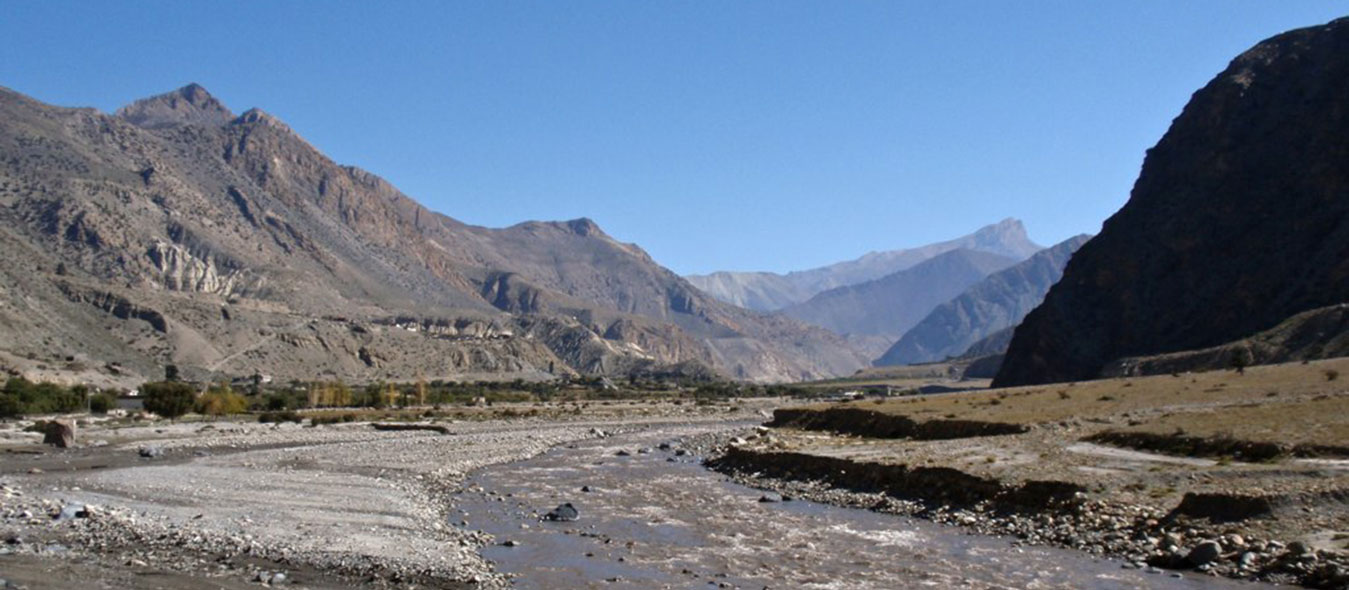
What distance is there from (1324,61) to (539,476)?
87.9 meters

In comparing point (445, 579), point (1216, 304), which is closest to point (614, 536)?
point (445, 579)

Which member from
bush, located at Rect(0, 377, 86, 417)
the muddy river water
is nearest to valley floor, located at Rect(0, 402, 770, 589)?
the muddy river water

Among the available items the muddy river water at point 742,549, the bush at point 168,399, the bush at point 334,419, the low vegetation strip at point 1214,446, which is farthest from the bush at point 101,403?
the low vegetation strip at point 1214,446

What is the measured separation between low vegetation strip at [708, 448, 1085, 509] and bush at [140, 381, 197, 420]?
53.7 metres

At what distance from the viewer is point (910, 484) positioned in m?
31.2

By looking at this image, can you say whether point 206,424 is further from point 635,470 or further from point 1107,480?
point 1107,480

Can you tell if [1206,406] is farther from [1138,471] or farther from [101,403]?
[101,403]

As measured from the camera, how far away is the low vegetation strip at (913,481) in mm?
26484

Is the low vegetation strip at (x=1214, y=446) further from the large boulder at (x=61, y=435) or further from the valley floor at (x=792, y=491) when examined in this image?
the large boulder at (x=61, y=435)

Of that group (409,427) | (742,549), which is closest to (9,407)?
(409,427)

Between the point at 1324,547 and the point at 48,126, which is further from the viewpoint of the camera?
the point at 48,126

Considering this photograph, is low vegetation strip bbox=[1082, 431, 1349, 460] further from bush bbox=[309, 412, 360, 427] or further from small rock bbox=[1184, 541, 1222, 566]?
bush bbox=[309, 412, 360, 427]

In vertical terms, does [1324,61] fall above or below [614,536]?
above

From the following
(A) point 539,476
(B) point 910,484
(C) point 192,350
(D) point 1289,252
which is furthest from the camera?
(C) point 192,350
